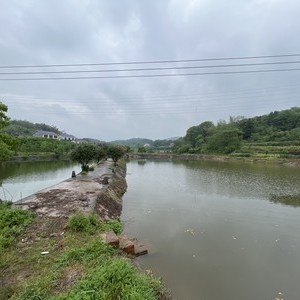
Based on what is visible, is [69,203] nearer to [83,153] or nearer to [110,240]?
[110,240]

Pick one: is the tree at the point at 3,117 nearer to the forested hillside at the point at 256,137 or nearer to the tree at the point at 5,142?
the tree at the point at 5,142

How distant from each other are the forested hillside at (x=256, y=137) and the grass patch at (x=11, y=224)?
169ft

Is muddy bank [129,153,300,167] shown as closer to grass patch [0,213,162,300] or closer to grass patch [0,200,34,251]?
grass patch [0,200,34,251]

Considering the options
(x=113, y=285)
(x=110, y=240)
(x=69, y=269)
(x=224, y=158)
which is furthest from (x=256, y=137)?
(x=113, y=285)

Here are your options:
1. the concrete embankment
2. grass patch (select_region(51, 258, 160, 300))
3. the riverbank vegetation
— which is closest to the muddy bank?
the concrete embankment

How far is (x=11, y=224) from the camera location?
8859mm

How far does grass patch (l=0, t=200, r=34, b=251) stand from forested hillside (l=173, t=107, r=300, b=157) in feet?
169

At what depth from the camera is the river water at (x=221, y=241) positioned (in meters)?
6.59

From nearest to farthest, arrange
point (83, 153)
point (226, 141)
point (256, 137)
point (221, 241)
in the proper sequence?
point (221, 241) → point (83, 153) → point (226, 141) → point (256, 137)

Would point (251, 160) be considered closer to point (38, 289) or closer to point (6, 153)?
point (6, 153)

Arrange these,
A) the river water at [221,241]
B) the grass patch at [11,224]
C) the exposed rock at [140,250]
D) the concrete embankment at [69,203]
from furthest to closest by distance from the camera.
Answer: the concrete embankment at [69,203] → the exposed rock at [140,250] → the grass patch at [11,224] → the river water at [221,241]

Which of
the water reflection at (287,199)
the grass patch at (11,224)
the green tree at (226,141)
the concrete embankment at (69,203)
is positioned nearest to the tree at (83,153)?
the concrete embankment at (69,203)

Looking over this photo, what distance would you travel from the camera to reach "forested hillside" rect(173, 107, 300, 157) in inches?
2345

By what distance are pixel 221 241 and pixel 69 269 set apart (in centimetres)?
592
